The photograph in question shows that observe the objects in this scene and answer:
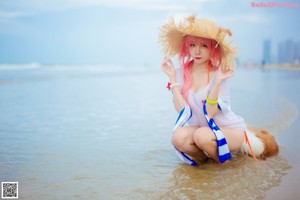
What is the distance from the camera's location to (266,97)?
8.05 metres

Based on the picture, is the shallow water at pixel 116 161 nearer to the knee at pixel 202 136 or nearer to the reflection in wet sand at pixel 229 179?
the reflection in wet sand at pixel 229 179

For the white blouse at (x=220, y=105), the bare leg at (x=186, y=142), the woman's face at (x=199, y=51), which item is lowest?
the bare leg at (x=186, y=142)

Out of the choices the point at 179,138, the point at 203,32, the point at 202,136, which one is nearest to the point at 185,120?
the point at 179,138

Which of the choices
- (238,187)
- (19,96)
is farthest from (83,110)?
(238,187)

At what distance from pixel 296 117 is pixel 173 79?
8.73ft

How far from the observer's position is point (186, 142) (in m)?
3.36

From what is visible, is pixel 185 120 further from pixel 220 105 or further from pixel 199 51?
pixel 199 51

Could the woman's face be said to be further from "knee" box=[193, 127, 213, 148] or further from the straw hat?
"knee" box=[193, 127, 213, 148]

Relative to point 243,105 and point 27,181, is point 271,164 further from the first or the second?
point 243,105

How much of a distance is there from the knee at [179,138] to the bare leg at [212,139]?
0.38 ft

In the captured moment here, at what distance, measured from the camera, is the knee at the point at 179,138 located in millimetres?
3359

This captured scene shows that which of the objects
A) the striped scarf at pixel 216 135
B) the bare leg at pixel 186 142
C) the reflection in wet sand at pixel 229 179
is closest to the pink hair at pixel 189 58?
the striped scarf at pixel 216 135

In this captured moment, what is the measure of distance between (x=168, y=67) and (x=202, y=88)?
0.34m

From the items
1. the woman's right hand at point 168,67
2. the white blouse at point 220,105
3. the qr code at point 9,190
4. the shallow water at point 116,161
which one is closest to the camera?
the qr code at point 9,190
